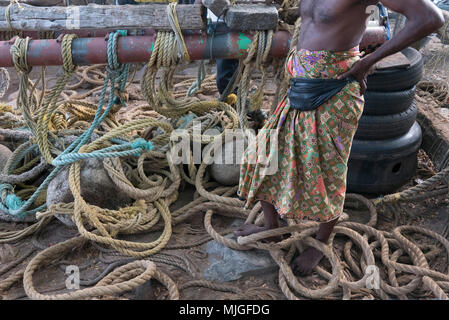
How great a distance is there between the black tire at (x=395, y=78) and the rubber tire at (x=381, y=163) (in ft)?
1.26

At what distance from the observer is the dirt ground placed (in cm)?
218

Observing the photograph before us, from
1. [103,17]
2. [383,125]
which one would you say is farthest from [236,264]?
[103,17]

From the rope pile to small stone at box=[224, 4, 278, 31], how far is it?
6 centimetres

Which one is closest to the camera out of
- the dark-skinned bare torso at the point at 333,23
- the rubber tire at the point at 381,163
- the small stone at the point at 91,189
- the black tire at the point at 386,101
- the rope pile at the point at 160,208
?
the dark-skinned bare torso at the point at 333,23

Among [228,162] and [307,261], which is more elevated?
[228,162]

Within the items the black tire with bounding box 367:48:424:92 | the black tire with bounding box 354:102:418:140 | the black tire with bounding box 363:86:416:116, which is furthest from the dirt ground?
the black tire with bounding box 367:48:424:92

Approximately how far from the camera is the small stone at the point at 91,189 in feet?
8.44

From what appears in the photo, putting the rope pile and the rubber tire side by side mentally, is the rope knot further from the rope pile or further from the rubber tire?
the rubber tire

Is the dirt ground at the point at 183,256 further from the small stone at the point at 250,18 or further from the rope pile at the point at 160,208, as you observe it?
the small stone at the point at 250,18

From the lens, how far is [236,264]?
229 centimetres

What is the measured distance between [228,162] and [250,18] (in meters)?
1.04

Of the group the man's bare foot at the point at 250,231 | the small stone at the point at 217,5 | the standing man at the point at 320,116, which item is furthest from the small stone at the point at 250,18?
the man's bare foot at the point at 250,231

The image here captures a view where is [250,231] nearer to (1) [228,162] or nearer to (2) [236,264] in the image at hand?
(2) [236,264]

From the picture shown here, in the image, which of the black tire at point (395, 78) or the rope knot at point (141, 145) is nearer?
the black tire at point (395, 78)
